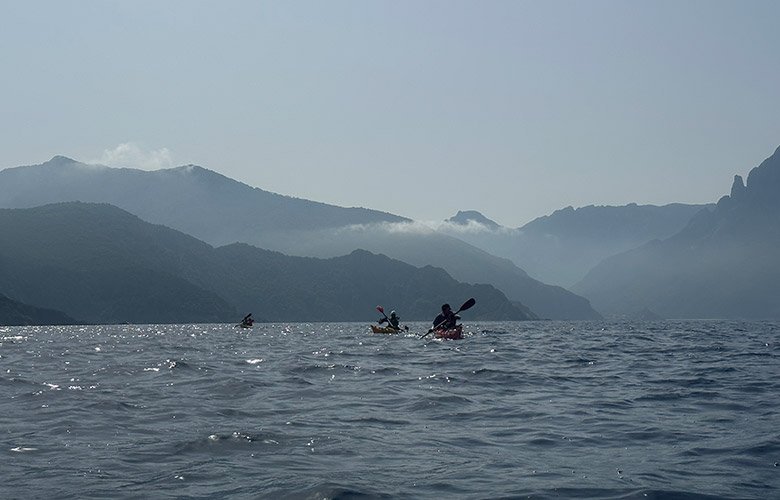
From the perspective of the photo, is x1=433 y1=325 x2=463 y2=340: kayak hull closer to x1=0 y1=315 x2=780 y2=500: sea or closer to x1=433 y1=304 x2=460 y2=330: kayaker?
x1=433 y1=304 x2=460 y2=330: kayaker

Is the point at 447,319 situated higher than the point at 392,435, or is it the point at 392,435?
the point at 447,319

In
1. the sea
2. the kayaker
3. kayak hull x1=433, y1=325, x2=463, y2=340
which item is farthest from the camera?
the kayaker

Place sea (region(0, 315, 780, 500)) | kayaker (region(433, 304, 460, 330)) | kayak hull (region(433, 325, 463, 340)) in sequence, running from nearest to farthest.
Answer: sea (region(0, 315, 780, 500)) → kayak hull (region(433, 325, 463, 340)) → kayaker (region(433, 304, 460, 330))

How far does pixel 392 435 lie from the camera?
15.5m

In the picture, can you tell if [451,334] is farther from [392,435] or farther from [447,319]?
[392,435]

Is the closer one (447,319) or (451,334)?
(451,334)

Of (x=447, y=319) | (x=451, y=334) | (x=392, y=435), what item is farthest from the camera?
(x=447, y=319)

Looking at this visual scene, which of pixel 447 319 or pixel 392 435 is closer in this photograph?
pixel 392 435

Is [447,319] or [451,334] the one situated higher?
[447,319]

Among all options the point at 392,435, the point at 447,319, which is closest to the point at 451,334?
the point at 447,319

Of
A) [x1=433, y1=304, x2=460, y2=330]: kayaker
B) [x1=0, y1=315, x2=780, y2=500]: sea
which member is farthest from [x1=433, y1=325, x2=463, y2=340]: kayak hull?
[x1=0, y1=315, x2=780, y2=500]: sea

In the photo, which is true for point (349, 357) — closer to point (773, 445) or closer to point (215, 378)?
point (215, 378)

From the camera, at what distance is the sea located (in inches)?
443

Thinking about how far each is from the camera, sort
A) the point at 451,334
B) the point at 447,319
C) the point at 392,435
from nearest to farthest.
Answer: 1. the point at 392,435
2. the point at 451,334
3. the point at 447,319
